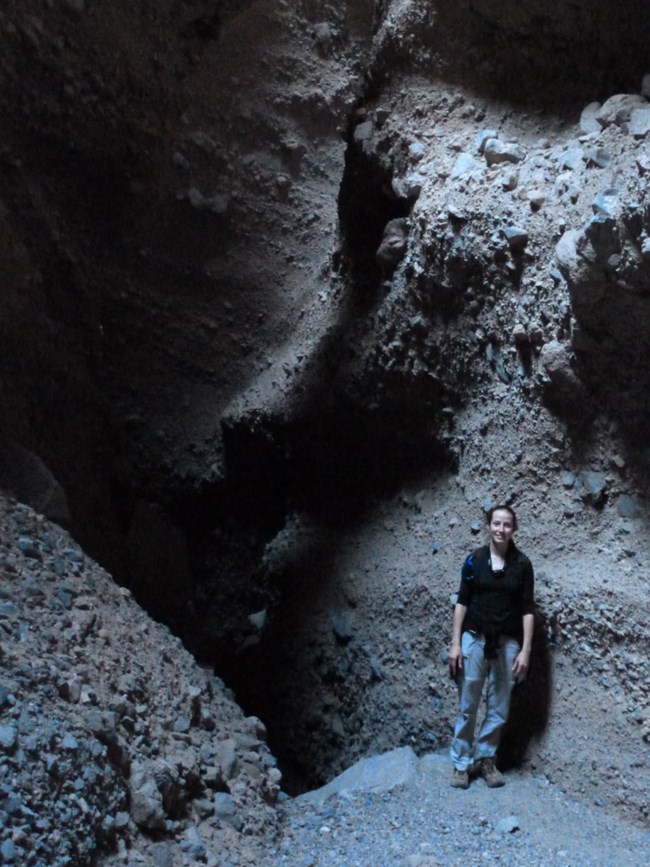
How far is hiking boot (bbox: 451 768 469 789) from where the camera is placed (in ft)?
13.2

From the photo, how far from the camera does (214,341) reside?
727 cm

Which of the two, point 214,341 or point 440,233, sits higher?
point 440,233

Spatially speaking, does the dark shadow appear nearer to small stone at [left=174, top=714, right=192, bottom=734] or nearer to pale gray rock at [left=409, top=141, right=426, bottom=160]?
small stone at [left=174, top=714, right=192, bottom=734]

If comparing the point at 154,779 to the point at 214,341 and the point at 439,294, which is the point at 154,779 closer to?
the point at 439,294

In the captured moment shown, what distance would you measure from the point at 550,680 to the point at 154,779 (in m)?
1.97

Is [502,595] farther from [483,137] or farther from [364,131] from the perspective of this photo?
[364,131]

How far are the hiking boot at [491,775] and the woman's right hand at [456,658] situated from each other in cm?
42

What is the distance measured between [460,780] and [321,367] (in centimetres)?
320

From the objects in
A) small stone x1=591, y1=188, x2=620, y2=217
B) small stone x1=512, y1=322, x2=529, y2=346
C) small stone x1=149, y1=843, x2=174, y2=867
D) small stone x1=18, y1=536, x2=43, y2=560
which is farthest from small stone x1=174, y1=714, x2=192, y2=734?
small stone x1=591, y1=188, x2=620, y2=217

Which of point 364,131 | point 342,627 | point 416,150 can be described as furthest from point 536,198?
point 342,627

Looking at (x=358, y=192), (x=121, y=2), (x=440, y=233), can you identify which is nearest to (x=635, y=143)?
(x=440, y=233)

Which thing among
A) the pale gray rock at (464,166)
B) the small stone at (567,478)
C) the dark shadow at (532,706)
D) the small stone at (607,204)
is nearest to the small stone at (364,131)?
the pale gray rock at (464,166)

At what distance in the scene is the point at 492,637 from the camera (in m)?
4.12

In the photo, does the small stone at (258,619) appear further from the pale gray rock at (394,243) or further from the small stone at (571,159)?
the small stone at (571,159)
